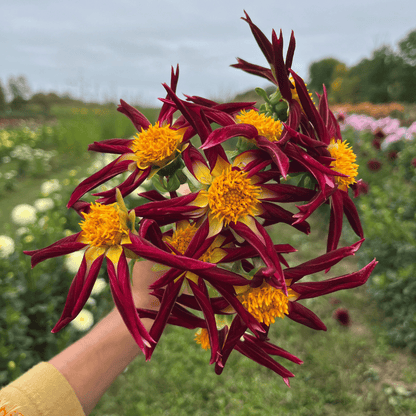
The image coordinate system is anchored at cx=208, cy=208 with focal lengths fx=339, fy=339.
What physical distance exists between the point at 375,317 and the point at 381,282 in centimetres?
36

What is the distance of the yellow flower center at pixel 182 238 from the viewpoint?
0.50 metres

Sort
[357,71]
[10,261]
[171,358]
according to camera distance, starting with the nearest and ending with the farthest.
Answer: [10,261] → [171,358] → [357,71]

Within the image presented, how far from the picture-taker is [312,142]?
47 cm

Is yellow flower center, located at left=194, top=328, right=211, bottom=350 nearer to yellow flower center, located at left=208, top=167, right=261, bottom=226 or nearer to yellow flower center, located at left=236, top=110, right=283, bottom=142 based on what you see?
yellow flower center, located at left=208, top=167, right=261, bottom=226

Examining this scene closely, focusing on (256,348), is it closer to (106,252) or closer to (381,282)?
(106,252)

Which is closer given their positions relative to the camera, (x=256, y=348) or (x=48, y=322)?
(x=256, y=348)

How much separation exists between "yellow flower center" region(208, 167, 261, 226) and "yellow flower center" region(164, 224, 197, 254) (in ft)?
0.18

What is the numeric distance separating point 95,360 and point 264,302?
1.93 feet

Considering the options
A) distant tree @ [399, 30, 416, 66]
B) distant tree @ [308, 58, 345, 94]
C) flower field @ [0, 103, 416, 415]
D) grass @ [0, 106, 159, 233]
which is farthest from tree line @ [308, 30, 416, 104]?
flower field @ [0, 103, 416, 415]

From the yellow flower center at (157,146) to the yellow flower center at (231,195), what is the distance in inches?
4.0

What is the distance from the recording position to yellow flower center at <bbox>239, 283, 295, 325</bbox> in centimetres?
48

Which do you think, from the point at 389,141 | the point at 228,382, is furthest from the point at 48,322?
the point at 389,141

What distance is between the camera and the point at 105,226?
47cm

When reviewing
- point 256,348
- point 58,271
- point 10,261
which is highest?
point 256,348
